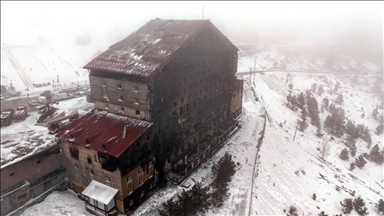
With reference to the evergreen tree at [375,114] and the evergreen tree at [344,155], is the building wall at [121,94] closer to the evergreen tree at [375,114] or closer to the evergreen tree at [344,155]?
the evergreen tree at [344,155]

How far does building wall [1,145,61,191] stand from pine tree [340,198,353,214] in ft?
124

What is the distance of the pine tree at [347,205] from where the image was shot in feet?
132

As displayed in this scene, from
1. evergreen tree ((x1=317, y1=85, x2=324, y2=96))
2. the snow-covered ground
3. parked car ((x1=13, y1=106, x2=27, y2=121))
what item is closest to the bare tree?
evergreen tree ((x1=317, y1=85, x2=324, y2=96))

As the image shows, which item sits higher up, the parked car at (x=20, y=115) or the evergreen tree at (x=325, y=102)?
the parked car at (x=20, y=115)

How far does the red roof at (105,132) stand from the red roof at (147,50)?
5833 mm

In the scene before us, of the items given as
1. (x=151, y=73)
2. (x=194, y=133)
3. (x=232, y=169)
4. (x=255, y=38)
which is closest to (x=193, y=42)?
(x=151, y=73)

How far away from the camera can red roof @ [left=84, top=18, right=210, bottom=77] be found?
112 ft

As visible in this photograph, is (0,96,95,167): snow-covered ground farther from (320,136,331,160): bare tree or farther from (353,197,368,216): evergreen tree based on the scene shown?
(320,136,331,160): bare tree

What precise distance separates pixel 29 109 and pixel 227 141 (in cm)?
2942

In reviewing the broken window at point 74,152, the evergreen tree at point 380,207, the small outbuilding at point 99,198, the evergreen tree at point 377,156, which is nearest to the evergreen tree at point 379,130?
the evergreen tree at point 377,156

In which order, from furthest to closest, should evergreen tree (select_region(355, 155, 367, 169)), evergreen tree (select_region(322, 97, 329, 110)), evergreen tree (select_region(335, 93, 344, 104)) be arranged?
evergreen tree (select_region(335, 93, 344, 104))
evergreen tree (select_region(322, 97, 329, 110))
evergreen tree (select_region(355, 155, 367, 169))

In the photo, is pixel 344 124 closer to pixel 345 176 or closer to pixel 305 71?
pixel 345 176

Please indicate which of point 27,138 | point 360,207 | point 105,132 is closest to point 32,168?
point 27,138

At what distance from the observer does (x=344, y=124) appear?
74000 mm
